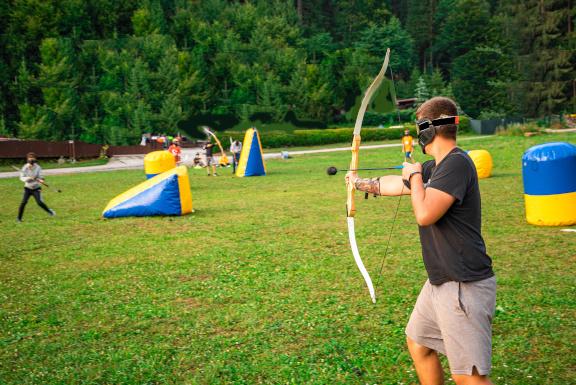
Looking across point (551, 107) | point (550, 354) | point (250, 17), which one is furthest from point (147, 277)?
point (250, 17)

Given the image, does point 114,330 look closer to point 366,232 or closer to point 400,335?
point 400,335

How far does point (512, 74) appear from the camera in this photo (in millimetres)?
62094

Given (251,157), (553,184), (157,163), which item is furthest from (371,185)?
(251,157)

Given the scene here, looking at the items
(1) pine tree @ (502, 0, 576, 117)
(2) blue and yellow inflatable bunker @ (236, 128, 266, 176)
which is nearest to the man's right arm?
(2) blue and yellow inflatable bunker @ (236, 128, 266, 176)

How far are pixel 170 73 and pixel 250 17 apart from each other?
17682 millimetres

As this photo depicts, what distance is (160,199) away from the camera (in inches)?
574

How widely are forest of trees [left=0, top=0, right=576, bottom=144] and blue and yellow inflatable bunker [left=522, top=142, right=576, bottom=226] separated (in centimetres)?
4685

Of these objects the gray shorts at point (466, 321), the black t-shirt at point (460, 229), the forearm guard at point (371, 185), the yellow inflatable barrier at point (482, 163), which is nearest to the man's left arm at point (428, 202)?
the black t-shirt at point (460, 229)

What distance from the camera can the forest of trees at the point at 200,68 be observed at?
54344 millimetres

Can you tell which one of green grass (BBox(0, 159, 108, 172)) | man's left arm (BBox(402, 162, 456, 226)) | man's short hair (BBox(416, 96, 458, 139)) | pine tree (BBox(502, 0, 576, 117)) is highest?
pine tree (BBox(502, 0, 576, 117))

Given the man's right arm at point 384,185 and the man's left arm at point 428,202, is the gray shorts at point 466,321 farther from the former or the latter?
the man's right arm at point 384,185

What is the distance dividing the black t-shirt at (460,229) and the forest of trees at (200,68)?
52921 millimetres

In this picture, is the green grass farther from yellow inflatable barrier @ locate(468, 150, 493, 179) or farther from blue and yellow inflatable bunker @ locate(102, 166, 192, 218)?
yellow inflatable barrier @ locate(468, 150, 493, 179)

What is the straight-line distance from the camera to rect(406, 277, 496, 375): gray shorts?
3.44 meters
